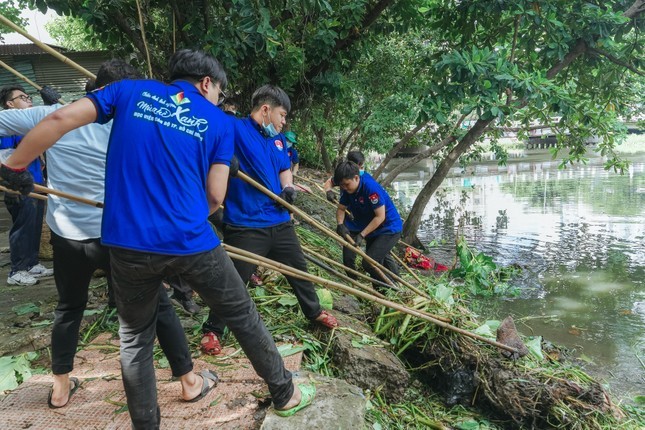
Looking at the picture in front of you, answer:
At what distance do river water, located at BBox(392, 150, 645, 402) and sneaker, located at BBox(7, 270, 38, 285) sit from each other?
5.08 metres

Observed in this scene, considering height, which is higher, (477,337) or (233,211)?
(233,211)

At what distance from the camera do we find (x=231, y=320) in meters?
2.16

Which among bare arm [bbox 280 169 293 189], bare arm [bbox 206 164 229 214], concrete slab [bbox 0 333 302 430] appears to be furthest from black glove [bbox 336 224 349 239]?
bare arm [bbox 206 164 229 214]

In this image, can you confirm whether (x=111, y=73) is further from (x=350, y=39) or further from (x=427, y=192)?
(x=427, y=192)

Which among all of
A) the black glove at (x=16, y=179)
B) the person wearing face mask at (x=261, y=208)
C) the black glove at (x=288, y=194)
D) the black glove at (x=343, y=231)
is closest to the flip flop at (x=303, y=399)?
the person wearing face mask at (x=261, y=208)

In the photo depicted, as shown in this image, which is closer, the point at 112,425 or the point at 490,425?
the point at 112,425

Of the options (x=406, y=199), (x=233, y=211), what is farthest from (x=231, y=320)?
(x=406, y=199)

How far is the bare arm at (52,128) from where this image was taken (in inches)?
70.7

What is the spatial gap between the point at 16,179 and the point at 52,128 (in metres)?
0.30

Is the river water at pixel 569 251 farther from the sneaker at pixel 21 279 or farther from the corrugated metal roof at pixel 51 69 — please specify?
the corrugated metal roof at pixel 51 69

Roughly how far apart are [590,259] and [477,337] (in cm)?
622

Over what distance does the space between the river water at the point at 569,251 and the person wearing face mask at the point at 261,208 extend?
11.0ft

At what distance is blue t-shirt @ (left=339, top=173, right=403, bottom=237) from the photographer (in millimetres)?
4844

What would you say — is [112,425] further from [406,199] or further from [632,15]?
[406,199]
